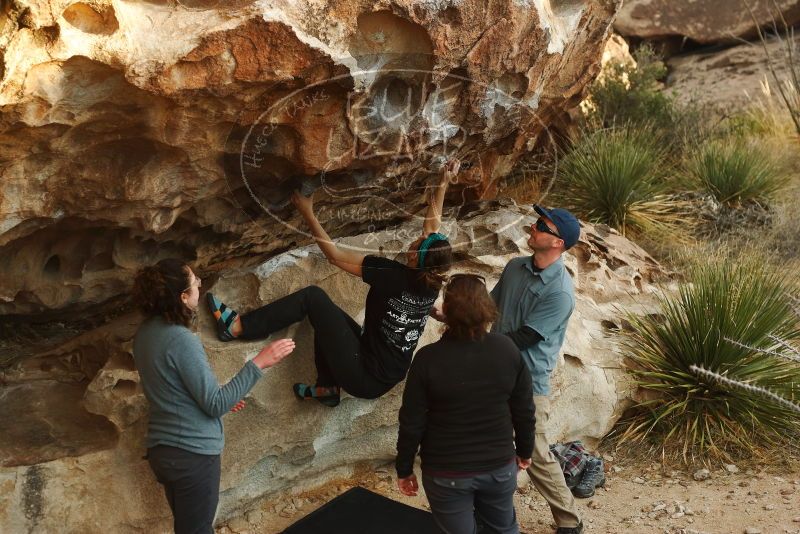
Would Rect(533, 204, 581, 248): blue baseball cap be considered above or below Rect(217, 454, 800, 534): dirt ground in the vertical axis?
above

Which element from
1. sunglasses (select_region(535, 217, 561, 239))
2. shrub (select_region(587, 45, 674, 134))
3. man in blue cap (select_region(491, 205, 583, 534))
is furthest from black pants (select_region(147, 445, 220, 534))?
shrub (select_region(587, 45, 674, 134))

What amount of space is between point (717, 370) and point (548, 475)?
1678 millimetres

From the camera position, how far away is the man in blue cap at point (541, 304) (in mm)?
4332

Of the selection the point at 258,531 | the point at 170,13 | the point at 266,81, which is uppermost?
the point at 170,13

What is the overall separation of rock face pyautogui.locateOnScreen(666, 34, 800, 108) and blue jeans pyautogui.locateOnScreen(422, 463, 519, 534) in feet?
32.0

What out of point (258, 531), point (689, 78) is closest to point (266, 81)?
point (258, 531)

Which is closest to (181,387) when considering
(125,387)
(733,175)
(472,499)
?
(125,387)

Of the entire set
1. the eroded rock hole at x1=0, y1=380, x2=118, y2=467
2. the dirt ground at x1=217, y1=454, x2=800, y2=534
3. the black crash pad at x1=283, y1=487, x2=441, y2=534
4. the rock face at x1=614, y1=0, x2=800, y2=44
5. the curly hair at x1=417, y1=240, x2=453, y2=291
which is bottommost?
the dirt ground at x1=217, y1=454, x2=800, y2=534

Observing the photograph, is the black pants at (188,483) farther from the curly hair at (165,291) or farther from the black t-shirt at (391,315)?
the black t-shirt at (391,315)

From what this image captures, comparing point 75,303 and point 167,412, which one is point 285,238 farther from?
point 167,412

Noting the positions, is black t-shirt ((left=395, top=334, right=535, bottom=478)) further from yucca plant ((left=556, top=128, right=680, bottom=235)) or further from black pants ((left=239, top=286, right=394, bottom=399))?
yucca plant ((left=556, top=128, right=680, bottom=235))

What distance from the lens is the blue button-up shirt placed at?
435cm

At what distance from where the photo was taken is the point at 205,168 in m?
4.50

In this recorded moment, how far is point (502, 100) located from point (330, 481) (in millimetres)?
2442
